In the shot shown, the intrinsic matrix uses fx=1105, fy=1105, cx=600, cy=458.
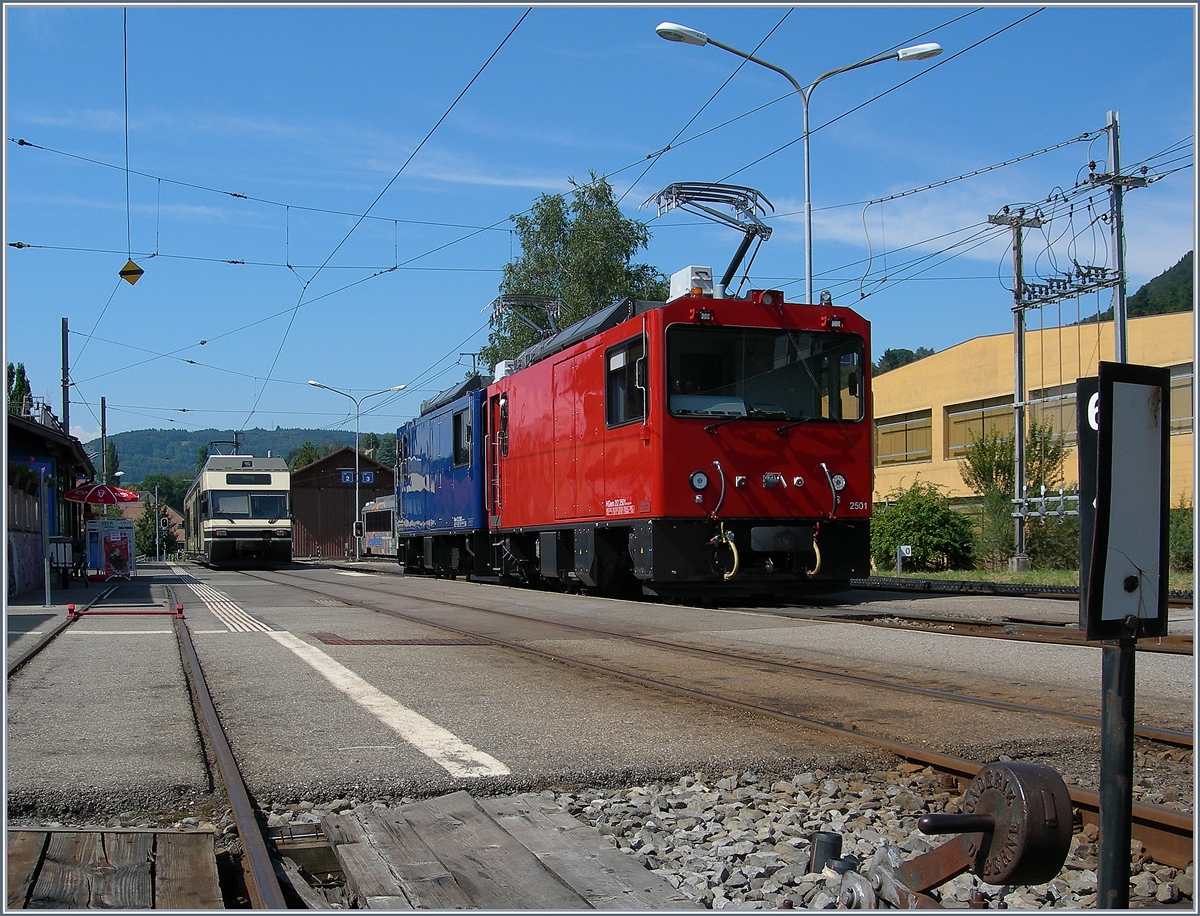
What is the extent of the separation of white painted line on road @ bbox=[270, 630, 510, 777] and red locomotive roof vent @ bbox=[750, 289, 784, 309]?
286 inches

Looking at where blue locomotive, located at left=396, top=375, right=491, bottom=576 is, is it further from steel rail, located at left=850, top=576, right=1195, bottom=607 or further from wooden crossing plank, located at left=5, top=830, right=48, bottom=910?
wooden crossing plank, located at left=5, top=830, right=48, bottom=910

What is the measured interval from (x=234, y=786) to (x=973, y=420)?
35.6 meters

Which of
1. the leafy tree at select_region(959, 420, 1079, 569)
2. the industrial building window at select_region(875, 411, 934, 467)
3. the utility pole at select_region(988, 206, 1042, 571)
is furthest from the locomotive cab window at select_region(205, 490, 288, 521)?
the utility pole at select_region(988, 206, 1042, 571)

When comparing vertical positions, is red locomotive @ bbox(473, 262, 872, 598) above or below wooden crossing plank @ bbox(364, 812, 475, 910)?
above

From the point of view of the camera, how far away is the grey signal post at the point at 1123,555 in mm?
2510

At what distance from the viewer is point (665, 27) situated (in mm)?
18734

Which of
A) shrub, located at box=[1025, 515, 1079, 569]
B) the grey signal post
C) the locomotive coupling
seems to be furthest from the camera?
shrub, located at box=[1025, 515, 1079, 569]

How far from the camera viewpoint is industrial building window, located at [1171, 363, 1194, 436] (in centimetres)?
2867

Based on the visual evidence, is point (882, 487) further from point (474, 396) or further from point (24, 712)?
point (24, 712)

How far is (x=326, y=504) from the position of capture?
7794 cm

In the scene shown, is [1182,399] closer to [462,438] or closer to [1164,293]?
[462,438]

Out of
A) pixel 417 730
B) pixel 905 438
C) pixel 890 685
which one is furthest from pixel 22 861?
pixel 905 438

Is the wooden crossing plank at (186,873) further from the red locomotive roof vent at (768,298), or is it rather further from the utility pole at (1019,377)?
the utility pole at (1019,377)

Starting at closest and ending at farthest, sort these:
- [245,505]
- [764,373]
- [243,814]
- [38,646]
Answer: [243,814]
[38,646]
[764,373]
[245,505]
